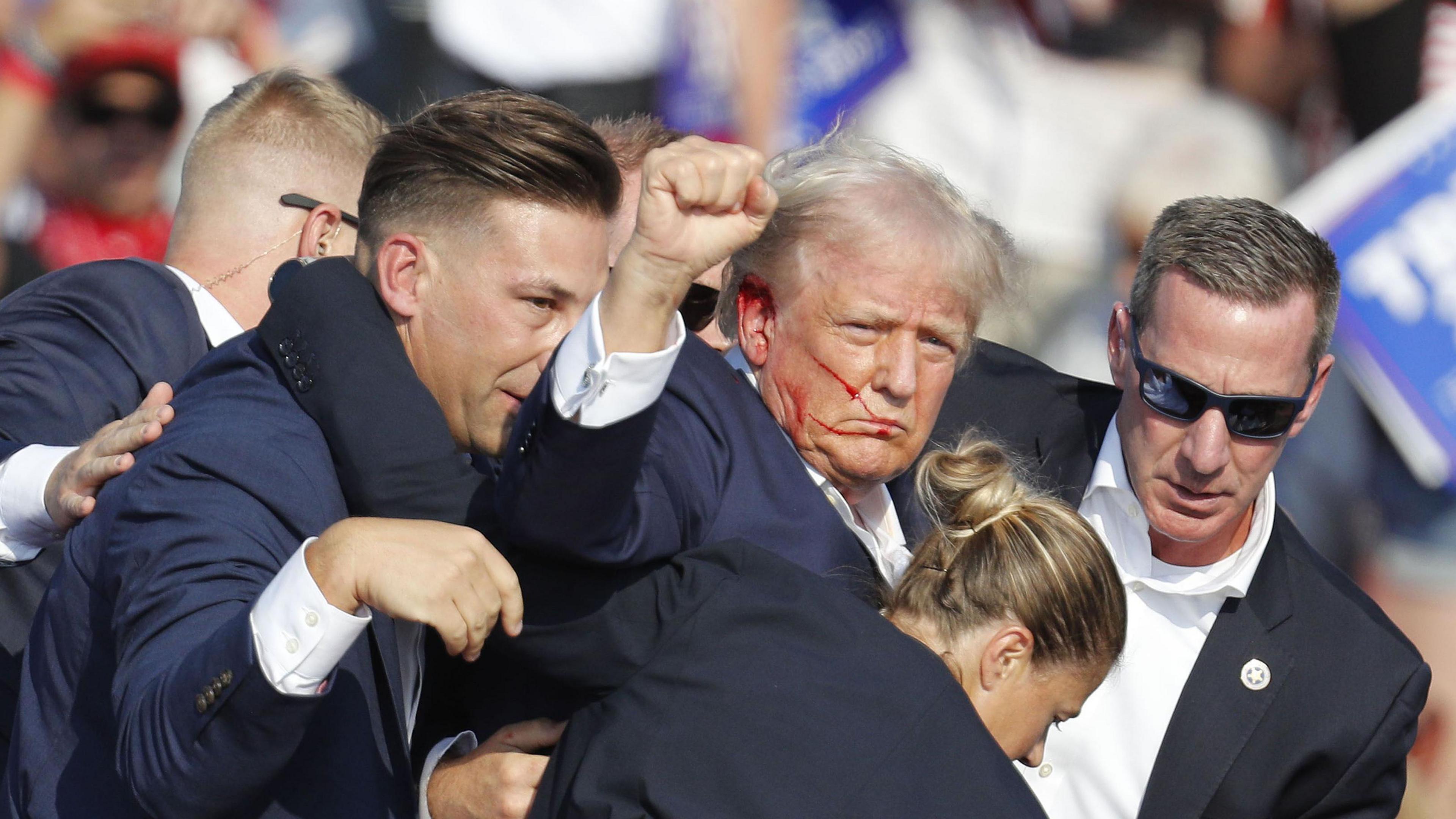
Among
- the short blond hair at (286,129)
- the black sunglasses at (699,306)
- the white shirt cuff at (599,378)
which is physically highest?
the white shirt cuff at (599,378)

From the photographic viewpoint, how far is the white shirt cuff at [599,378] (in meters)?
1.62

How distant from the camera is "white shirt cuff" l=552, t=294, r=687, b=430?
1615mm

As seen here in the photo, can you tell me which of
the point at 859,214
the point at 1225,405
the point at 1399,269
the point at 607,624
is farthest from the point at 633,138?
the point at 1399,269

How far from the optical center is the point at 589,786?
177 cm

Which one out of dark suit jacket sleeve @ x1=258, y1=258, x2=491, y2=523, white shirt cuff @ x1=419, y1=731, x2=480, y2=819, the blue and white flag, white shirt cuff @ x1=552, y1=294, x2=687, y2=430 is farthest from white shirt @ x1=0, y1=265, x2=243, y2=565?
the blue and white flag

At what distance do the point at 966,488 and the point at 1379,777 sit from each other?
4.24ft

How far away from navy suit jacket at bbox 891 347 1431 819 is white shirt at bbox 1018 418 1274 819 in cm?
5

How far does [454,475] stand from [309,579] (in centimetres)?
40

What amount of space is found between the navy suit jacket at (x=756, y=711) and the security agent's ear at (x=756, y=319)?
640mm

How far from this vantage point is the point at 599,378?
5.30ft

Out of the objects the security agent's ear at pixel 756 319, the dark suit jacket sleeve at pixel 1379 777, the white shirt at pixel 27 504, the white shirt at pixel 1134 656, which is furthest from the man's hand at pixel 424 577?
the dark suit jacket sleeve at pixel 1379 777

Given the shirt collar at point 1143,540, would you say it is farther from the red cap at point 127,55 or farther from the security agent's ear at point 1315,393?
the red cap at point 127,55

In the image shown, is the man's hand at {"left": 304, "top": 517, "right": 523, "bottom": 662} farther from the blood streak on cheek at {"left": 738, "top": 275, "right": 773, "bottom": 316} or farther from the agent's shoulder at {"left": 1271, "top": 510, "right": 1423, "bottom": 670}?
the agent's shoulder at {"left": 1271, "top": 510, "right": 1423, "bottom": 670}

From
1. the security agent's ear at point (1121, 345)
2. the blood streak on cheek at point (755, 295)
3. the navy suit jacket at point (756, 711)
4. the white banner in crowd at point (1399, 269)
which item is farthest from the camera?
the white banner in crowd at point (1399, 269)
